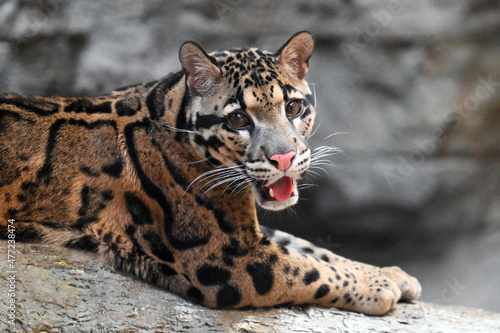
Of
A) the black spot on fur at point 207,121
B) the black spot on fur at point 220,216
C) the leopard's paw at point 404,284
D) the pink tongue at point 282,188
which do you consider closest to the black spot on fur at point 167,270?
the black spot on fur at point 220,216

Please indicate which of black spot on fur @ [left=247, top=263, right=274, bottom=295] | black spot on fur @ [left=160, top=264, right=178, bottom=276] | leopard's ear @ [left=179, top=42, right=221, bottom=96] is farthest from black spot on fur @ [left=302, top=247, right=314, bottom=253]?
leopard's ear @ [left=179, top=42, right=221, bottom=96]

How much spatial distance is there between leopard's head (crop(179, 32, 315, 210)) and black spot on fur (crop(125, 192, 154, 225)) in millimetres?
484

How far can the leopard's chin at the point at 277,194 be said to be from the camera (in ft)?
12.3

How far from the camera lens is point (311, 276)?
4078mm

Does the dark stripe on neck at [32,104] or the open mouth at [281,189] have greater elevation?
the dark stripe on neck at [32,104]

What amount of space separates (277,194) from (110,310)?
4.63ft

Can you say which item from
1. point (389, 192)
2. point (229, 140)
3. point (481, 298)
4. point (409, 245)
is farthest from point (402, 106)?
point (229, 140)

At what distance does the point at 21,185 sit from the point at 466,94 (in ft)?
18.2

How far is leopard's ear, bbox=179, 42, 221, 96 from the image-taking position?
378 centimetres

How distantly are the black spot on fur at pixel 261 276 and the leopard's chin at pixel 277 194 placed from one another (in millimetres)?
465

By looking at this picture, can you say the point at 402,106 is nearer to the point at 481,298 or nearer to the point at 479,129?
the point at 479,129

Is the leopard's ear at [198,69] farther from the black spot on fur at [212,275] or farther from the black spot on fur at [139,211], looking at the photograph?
the black spot on fur at [212,275]

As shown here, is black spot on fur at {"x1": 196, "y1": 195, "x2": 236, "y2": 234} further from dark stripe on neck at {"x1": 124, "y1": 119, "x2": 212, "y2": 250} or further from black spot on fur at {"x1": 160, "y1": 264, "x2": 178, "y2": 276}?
black spot on fur at {"x1": 160, "y1": 264, "x2": 178, "y2": 276}

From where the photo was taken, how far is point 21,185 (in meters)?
3.89
